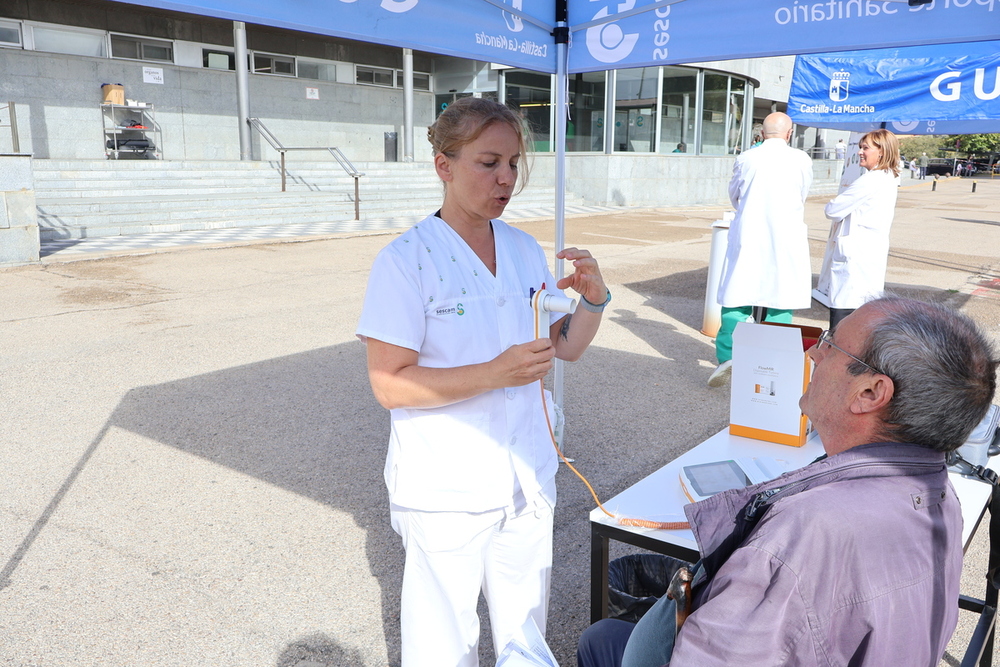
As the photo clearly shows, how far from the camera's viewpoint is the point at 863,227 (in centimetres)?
602

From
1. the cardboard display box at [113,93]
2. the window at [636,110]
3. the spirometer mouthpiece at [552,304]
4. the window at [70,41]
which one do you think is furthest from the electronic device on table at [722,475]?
the window at [636,110]

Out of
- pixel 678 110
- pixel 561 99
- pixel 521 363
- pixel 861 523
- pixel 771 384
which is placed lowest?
pixel 771 384

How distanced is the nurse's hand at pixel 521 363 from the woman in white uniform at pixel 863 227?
4900 mm

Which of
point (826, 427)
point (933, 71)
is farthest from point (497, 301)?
point (933, 71)

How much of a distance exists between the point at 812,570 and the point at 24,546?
3.36 m

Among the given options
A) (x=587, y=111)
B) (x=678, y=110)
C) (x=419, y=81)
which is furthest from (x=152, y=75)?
(x=678, y=110)

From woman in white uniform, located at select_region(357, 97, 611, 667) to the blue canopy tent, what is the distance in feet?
3.24

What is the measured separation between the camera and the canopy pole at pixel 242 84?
19.6 m

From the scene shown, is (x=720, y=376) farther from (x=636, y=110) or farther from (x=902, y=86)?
(x=636, y=110)

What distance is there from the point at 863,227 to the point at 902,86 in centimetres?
151

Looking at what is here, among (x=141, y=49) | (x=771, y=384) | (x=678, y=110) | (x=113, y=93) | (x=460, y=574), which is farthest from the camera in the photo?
(x=678, y=110)

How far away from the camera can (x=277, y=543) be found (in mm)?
3443

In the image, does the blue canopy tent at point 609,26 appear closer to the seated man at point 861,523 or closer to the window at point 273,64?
the seated man at point 861,523

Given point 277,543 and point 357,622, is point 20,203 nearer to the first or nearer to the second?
point 277,543
